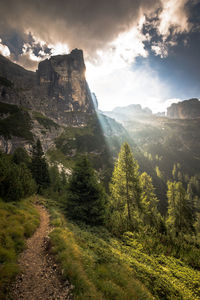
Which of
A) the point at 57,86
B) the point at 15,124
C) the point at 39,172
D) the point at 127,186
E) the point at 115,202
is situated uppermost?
the point at 57,86

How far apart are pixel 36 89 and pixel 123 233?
19997 centimetres

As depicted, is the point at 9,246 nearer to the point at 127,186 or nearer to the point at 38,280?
the point at 38,280

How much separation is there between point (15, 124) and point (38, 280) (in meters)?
109

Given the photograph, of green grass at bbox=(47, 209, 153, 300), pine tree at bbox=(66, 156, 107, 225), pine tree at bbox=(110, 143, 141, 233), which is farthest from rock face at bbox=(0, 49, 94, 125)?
green grass at bbox=(47, 209, 153, 300)

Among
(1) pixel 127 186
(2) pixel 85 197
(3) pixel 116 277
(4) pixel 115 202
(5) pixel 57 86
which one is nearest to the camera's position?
(3) pixel 116 277

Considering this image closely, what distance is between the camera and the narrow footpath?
159 inches

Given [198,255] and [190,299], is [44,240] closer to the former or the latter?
[190,299]

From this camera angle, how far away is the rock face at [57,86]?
153 metres

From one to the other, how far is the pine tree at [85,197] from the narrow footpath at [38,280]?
7.69 meters

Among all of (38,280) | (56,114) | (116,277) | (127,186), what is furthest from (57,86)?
(116,277)

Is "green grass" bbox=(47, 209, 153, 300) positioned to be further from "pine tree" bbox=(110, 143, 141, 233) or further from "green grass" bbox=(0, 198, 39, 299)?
"pine tree" bbox=(110, 143, 141, 233)

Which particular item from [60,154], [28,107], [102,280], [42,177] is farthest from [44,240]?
[28,107]

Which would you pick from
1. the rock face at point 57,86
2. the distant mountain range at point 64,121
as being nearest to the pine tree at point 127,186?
the distant mountain range at point 64,121

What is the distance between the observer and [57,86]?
167m
